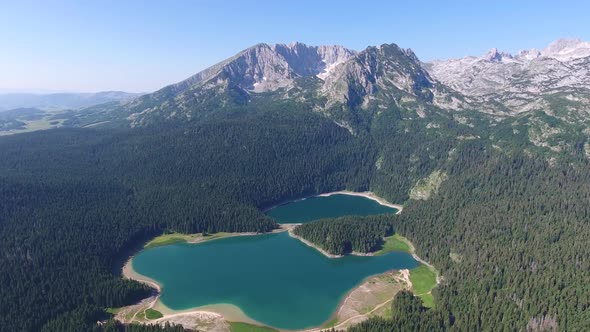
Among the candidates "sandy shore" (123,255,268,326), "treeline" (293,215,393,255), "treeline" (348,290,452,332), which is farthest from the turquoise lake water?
"treeline" (348,290,452,332)

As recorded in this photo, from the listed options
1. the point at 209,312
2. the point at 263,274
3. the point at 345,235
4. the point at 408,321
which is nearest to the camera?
the point at 408,321

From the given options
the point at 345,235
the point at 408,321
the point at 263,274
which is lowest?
the point at 263,274

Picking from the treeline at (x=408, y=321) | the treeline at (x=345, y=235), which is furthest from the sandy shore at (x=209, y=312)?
the treeline at (x=345, y=235)

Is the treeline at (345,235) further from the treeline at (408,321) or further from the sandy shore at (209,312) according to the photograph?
the sandy shore at (209,312)

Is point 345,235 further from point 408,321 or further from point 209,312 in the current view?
point 209,312

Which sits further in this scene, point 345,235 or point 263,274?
point 345,235

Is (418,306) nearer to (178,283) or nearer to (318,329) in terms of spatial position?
(318,329)

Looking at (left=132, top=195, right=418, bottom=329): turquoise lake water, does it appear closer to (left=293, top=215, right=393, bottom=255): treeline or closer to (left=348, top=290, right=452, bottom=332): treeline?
(left=293, top=215, right=393, bottom=255): treeline

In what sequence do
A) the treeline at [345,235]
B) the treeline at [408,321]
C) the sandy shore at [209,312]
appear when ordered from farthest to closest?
the treeline at [345,235], the sandy shore at [209,312], the treeline at [408,321]

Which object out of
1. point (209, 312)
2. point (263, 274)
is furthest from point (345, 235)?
point (209, 312)
